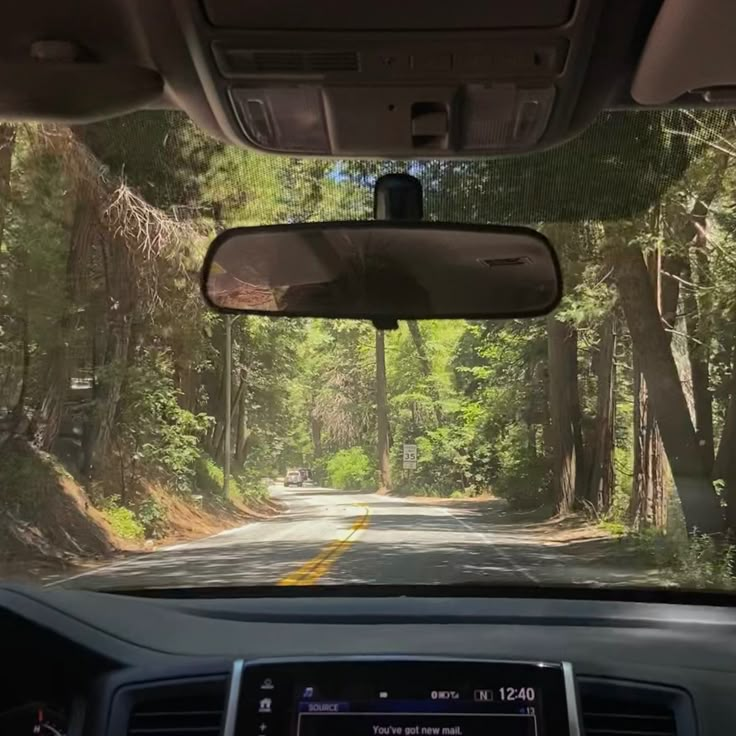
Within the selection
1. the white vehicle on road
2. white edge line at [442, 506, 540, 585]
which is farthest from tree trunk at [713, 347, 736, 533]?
the white vehicle on road

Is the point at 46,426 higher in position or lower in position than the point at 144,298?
lower

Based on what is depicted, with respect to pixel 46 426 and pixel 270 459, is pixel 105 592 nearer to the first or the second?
pixel 270 459

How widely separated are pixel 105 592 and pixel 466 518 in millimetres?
3608

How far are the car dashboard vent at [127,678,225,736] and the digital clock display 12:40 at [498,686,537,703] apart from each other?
2.64 ft

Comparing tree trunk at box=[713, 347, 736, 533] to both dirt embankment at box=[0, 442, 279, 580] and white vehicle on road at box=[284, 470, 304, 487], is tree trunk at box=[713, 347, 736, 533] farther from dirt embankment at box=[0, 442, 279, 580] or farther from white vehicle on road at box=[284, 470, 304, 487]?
dirt embankment at box=[0, 442, 279, 580]

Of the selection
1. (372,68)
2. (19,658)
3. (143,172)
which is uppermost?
(143,172)

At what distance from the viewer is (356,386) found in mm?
5000

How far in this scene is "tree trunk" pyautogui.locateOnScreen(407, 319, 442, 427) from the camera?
449 cm

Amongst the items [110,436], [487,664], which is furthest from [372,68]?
[110,436]

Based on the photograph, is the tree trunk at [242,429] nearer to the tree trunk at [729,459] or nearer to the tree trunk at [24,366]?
the tree trunk at [24,366]

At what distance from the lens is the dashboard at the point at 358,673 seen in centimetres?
262

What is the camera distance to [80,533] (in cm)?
714

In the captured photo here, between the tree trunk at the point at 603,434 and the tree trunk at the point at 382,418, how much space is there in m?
2.40

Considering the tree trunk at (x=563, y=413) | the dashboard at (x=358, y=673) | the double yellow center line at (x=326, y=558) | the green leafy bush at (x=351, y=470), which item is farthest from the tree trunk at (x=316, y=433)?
the tree trunk at (x=563, y=413)
